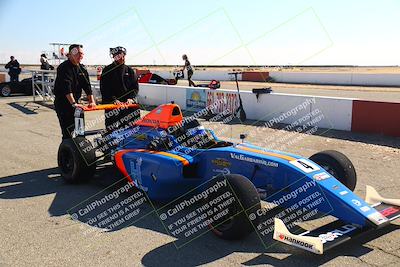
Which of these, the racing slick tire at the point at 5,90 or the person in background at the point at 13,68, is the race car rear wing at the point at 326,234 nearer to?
the racing slick tire at the point at 5,90

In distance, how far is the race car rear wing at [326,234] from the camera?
3662mm

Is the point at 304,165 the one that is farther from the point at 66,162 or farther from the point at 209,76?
the point at 209,76

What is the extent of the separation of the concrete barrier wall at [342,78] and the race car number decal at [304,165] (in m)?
24.4

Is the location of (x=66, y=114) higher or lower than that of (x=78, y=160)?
higher

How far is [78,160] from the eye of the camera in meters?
6.06

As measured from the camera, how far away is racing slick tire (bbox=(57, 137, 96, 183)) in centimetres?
607

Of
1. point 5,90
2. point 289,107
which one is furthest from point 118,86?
point 5,90

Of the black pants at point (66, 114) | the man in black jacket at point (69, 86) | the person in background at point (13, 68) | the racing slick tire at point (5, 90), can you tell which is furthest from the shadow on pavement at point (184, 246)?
the person in background at point (13, 68)

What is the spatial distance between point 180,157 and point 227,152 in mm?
602

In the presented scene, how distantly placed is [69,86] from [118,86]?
0.82 m

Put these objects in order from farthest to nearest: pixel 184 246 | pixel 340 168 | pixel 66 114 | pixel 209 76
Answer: pixel 209 76 < pixel 66 114 < pixel 340 168 < pixel 184 246

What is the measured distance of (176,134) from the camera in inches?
225

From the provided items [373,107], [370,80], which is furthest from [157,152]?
[370,80]

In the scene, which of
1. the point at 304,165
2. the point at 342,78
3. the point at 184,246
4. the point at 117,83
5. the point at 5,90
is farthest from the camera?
the point at 342,78
